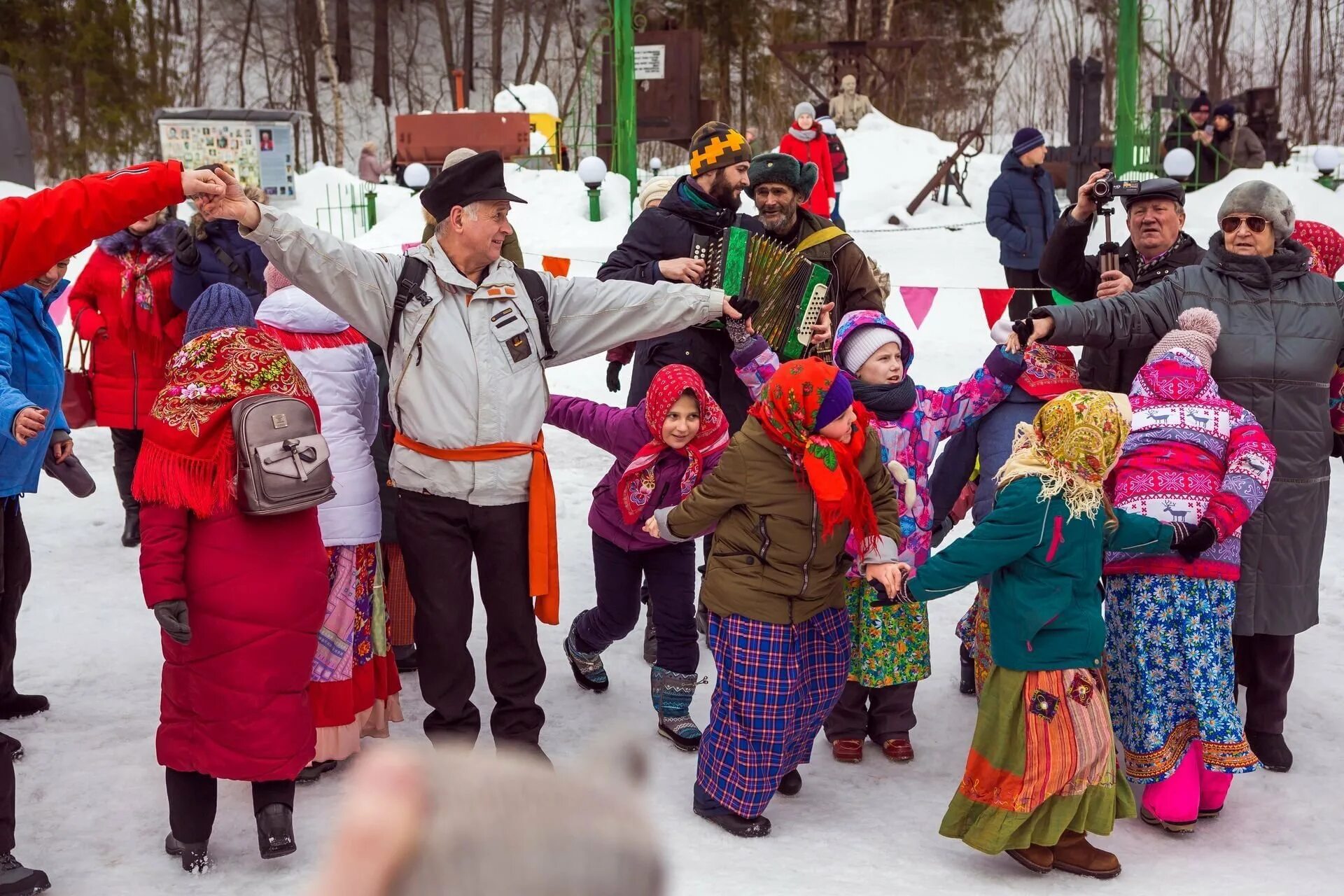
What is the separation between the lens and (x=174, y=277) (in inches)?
238

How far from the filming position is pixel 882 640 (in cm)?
472

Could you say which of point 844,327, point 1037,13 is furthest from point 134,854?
point 1037,13

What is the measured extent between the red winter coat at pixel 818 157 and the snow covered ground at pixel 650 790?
6544 millimetres

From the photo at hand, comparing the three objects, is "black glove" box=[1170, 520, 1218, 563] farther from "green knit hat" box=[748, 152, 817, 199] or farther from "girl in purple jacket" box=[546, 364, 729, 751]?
"green knit hat" box=[748, 152, 817, 199]

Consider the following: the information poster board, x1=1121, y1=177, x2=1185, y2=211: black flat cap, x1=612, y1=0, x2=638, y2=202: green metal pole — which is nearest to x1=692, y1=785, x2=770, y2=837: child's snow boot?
x1=1121, y1=177, x2=1185, y2=211: black flat cap

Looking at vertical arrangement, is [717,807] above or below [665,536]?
below

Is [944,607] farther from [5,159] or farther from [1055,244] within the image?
[5,159]

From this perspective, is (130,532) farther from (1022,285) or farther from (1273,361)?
(1022,285)

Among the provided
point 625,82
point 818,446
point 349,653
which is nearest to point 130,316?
point 349,653

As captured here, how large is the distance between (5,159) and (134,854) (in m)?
15.0

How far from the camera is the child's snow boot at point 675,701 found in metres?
4.92

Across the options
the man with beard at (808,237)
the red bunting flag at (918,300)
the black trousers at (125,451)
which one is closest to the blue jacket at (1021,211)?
the red bunting flag at (918,300)

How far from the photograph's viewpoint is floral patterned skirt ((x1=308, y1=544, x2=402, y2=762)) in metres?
4.45

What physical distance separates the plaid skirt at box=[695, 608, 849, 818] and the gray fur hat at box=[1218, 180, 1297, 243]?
2.02m
